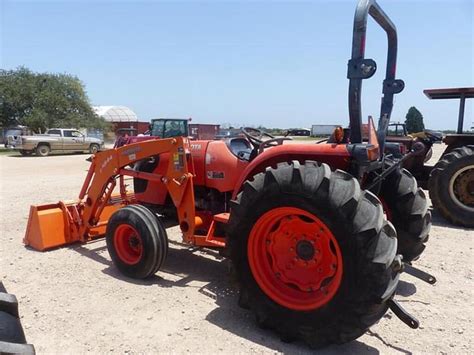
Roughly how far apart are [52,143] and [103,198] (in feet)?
67.4

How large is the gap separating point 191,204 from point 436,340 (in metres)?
2.42

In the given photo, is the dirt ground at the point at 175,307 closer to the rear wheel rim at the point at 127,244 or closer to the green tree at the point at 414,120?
the rear wheel rim at the point at 127,244

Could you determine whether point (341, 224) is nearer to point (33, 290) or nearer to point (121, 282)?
point (121, 282)

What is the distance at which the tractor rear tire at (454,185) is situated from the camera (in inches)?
266

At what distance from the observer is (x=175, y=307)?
3609 mm

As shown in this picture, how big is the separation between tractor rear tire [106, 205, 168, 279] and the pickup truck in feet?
67.2

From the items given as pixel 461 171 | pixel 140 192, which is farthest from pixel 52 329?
pixel 461 171

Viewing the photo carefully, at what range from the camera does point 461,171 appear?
683 cm

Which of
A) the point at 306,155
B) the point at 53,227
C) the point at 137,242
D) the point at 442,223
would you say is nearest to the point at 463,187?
the point at 442,223

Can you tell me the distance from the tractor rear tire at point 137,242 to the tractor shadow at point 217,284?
14 cm

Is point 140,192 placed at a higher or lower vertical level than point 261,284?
higher

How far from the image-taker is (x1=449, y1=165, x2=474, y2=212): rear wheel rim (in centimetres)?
679

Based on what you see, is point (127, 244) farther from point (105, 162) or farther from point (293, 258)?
point (293, 258)

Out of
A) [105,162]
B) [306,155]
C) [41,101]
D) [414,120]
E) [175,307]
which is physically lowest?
[175,307]
